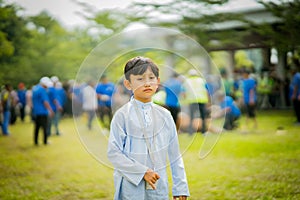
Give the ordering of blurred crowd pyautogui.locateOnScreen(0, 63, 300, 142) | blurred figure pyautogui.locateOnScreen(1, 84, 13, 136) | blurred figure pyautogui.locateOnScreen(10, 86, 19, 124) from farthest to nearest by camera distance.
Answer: blurred figure pyautogui.locateOnScreen(10, 86, 19, 124) → blurred figure pyautogui.locateOnScreen(1, 84, 13, 136) → blurred crowd pyautogui.locateOnScreen(0, 63, 300, 142)

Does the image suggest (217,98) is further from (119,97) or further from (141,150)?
(141,150)

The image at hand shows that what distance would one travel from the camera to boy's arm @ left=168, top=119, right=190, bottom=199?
2.24 meters

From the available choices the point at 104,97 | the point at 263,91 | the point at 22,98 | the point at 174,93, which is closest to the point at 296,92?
the point at 263,91

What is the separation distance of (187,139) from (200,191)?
6.25ft

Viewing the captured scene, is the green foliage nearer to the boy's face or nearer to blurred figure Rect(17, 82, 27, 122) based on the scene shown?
blurred figure Rect(17, 82, 27, 122)

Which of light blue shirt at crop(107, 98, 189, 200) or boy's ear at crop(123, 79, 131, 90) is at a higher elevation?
boy's ear at crop(123, 79, 131, 90)

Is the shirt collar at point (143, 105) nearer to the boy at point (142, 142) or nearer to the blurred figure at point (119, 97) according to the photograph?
the boy at point (142, 142)

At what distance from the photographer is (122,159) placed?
6.95 feet

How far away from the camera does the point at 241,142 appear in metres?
7.27

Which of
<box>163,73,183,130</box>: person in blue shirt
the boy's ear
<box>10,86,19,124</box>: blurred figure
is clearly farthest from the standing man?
the boy's ear

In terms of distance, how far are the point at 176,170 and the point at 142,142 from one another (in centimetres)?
23

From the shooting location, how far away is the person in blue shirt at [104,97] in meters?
2.75

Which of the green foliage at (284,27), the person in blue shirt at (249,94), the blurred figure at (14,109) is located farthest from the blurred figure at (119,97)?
the blurred figure at (14,109)

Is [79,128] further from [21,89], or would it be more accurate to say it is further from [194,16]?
[21,89]
